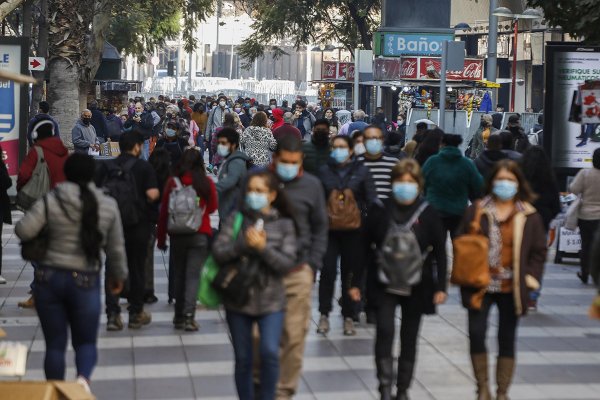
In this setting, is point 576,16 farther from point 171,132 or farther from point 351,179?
point 171,132

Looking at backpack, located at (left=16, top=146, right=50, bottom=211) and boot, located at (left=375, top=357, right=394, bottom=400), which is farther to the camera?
backpack, located at (left=16, top=146, right=50, bottom=211)

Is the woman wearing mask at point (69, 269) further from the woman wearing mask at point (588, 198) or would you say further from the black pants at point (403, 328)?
the woman wearing mask at point (588, 198)

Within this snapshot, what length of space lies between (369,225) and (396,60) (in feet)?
98.2

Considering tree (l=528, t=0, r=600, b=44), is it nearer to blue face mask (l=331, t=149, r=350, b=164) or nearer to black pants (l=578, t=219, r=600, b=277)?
black pants (l=578, t=219, r=600, b=277)

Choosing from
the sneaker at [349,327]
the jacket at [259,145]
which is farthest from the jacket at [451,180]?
the jacket at [259,145]

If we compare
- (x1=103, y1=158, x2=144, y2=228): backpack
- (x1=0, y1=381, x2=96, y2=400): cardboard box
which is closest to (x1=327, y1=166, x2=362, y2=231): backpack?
(x1=103, y1=158, x2=144, y2=228): backpack

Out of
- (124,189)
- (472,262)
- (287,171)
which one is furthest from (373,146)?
(287,171)

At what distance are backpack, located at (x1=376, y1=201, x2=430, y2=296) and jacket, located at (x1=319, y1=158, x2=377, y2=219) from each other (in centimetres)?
301

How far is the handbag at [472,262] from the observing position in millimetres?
8859

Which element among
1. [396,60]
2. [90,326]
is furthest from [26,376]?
[396,60]

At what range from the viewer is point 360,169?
481 inches

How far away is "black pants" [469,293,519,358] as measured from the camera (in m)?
9.08

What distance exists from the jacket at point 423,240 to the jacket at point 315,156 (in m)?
3.66

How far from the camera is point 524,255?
9008mm
